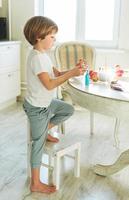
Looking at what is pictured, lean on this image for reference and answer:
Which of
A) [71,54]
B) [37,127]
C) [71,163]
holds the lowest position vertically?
[71,163]

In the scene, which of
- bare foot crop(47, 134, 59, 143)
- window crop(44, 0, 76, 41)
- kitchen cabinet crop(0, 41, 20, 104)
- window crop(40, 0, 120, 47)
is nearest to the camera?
bare foot crop(47, 134, 59, 143)

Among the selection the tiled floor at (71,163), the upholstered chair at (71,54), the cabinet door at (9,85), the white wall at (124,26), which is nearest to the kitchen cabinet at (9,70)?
the cabinet door at (9,85)

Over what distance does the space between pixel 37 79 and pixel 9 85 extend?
2227mm

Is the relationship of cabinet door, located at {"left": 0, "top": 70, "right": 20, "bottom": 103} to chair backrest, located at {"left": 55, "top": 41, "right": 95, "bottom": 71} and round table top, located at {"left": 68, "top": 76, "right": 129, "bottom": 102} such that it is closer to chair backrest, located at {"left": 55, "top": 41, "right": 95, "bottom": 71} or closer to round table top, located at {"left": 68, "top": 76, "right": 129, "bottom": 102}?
chair backrest, located at {"left": 55, "top": 41, "right": 95, "bottom": 71}

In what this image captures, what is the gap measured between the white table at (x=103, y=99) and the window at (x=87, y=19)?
2098 millimetres

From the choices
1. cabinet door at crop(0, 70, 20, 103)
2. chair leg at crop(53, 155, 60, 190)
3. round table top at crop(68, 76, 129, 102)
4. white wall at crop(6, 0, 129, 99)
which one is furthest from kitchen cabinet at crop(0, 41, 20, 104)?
chair leg at crop(53, 155, 60, 190)

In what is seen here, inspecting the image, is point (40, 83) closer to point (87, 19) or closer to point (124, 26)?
point (124, 26)

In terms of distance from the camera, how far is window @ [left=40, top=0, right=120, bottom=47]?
4.10 meters

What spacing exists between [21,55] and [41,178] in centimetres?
248

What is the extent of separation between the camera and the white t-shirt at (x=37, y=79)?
1.95m

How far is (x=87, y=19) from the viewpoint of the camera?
4230 millimetres

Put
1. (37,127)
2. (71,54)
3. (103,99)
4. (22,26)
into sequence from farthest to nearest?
1. (22,26)
2. (71,54)
3. (37,127)
4. (103,99)

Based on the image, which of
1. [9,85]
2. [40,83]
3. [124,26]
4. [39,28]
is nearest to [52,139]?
[40,83]

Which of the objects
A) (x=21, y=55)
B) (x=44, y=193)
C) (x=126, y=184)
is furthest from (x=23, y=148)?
(x=21, y=55)
